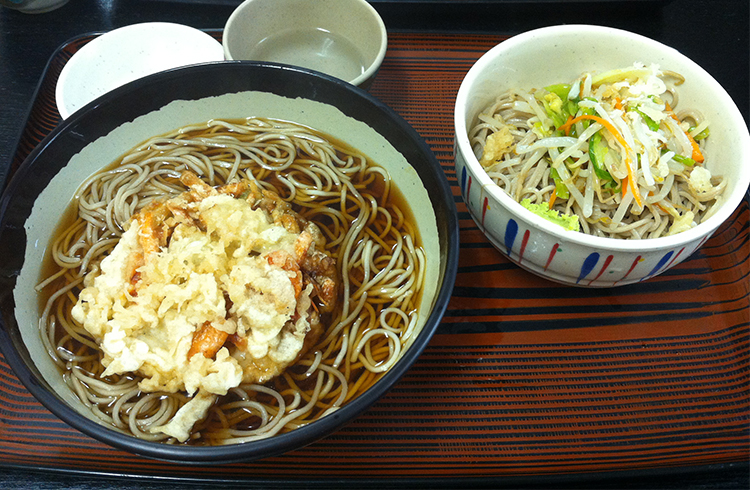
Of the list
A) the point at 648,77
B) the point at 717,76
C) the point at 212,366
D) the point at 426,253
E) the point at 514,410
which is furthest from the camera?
the point at 717,76

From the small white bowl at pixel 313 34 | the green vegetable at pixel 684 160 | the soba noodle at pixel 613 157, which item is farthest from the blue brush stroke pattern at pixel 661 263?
the small white bowl at pixel 313 34

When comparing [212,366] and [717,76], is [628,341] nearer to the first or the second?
[212,366]

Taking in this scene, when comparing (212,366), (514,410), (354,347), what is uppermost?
(212,366)

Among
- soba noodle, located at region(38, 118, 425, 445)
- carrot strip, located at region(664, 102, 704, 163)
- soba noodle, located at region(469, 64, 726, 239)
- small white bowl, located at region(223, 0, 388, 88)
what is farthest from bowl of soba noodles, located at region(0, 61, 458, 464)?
carrot strip, located at region(664, 102, 704, 163)

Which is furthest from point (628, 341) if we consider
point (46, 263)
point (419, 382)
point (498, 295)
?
point (46, 263)

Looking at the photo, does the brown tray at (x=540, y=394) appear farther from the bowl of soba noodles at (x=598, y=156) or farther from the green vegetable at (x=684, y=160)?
the green vegetable at (x=684, y=160)

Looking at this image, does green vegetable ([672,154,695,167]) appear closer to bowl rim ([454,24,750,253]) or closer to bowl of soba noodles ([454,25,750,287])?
bowl of soba noodles ([454,25,750,287])
